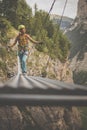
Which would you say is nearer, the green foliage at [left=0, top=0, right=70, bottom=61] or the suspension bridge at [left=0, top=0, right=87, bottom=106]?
the suspension bridge at [left=0, top=0, right=87, bottom=106]

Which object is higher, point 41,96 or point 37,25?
point 41,96

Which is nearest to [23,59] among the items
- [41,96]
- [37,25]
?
[41,96]

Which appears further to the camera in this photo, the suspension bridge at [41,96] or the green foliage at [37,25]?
the green foliage at [37,25]

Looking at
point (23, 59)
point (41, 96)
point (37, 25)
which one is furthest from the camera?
point (37, 25)

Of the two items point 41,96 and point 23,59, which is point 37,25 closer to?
point 23,59

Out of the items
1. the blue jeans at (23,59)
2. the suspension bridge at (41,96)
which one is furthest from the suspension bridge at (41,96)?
the blue jeans at (23,59)

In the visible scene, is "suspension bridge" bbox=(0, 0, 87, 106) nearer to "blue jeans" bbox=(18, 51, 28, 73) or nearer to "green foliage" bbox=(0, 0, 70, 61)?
"blue jeans" bbox=(18, 51, 28, 73)

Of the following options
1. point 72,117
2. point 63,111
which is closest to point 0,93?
point 63,111

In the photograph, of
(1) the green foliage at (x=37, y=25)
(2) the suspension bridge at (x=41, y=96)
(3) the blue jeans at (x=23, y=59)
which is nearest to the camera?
(2) the suspension bridge at (x=41, y=96)

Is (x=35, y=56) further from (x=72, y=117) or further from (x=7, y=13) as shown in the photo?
(x=72, y=117)

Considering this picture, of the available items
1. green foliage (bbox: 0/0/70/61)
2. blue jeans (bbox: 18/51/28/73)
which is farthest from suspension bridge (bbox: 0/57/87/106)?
A: green foliage (bbox: 0/0/70/61)

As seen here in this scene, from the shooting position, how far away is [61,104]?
401 centimetres

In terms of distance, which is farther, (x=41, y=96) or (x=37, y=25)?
(x=37, y=25)

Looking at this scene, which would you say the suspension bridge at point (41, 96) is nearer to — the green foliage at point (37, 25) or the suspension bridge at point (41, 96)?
the suspension bridge at point (41, 96)
